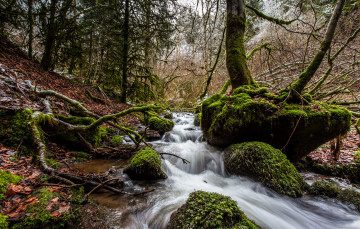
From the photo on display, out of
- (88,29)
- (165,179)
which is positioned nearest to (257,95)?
(165,179)

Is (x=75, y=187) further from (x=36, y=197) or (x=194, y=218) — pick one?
(x=194, y=218)

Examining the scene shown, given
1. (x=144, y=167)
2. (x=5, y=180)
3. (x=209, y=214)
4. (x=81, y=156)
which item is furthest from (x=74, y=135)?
(x=209, y=214)

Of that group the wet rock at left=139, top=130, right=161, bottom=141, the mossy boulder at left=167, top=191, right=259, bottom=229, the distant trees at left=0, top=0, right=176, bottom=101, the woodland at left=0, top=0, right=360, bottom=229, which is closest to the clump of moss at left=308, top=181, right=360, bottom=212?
the woodland at left=0, top=0, right=360, bottom=229

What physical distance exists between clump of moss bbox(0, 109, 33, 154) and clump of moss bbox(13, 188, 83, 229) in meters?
1.61

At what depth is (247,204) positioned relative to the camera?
3.28 meters

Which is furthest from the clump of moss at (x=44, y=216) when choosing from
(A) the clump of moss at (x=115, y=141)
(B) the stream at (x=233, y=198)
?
(A) the clump of moss at (x=115, y=141)

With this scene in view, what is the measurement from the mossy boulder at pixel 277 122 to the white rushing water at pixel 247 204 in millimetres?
1117

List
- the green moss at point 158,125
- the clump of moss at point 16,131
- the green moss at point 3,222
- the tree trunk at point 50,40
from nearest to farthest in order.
A: the green moss at point 3,222 < the clump of moss at point 16,131 < the tree trunk at point 50,40 < the green moss at point 158,125

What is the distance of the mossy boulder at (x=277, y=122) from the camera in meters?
3.73

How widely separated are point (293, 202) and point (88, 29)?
10938mm

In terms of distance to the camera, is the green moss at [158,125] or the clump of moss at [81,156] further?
the green moss at [158,125]

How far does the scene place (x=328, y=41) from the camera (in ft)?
10.4

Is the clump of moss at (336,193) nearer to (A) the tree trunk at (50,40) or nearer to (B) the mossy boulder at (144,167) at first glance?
(B) the mossy boulder at (144,167)

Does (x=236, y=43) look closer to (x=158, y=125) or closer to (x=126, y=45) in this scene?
(x=158, y=125)
